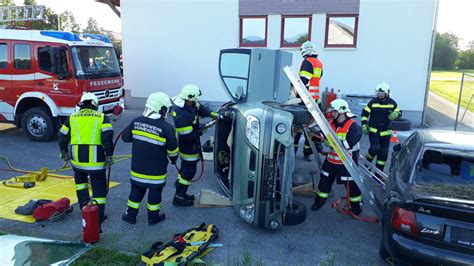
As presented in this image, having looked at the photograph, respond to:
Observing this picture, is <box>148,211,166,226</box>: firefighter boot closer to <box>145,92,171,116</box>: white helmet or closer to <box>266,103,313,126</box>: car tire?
<box>145,92,171,116</box>: white helmet

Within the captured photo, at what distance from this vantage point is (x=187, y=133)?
16.8ft

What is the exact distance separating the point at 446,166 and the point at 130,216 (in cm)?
360

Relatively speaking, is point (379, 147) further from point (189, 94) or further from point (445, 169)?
point (189, 94)

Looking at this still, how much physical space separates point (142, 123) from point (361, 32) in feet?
28.4

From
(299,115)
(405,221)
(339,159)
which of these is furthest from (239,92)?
(405,221)

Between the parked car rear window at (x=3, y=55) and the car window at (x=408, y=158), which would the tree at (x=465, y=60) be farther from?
the parked car rear window at (x=3, y=55)

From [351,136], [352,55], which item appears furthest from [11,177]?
[352,55]

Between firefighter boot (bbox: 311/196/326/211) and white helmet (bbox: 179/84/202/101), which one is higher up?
white helmet (bbox: 179/84/202/101)

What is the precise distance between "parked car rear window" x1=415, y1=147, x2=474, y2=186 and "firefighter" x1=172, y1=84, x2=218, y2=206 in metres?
2.73

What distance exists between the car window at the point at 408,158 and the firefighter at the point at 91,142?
3264 millimetres

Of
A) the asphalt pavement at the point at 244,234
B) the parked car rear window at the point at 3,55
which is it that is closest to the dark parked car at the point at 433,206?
the asphalt pavement at the point at 244,234

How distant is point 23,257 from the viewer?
371 cm

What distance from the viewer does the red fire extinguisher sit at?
13.6 feet

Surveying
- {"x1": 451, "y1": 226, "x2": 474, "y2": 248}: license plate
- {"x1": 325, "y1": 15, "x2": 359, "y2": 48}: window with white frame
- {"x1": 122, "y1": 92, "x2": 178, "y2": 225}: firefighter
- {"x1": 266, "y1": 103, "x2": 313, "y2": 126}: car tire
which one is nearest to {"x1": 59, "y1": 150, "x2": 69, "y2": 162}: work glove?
{"x1": 122, "y1": 92, "x2": 178, "y2": 225}: firefighter
